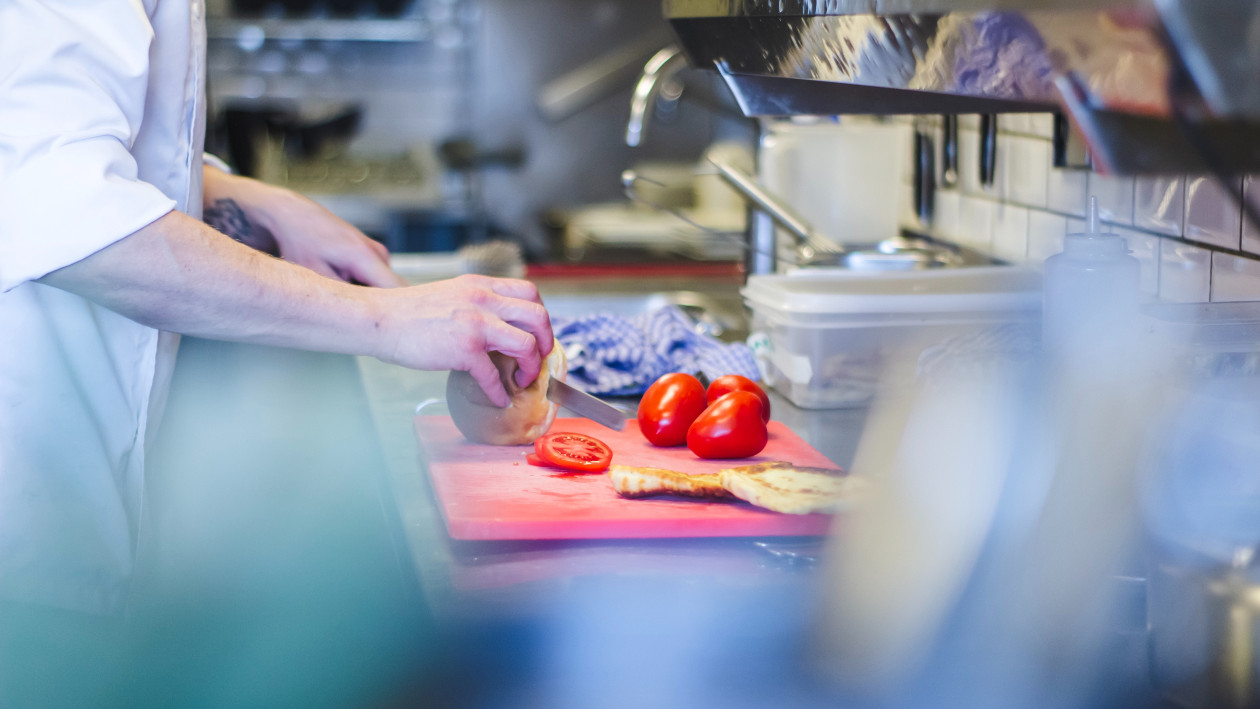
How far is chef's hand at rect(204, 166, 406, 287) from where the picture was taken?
50.9 inches

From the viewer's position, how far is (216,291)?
86 centimetres

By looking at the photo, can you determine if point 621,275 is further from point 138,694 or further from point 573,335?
point 138,694

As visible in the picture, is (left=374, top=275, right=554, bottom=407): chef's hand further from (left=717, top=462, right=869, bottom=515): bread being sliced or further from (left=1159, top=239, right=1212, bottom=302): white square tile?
(left=1159, top=239, right=1212, bottom=302): white square tile

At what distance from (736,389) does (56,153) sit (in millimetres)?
597

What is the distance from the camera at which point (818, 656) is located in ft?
2.13

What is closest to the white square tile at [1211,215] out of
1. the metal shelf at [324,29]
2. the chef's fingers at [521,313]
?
the chef's fingers at [521,313]

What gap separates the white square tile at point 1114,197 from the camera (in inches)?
47.3

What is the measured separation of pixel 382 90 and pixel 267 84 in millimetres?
413

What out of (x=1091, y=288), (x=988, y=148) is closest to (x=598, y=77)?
(x=988, y=148)

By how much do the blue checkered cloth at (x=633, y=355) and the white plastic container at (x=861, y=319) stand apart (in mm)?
82

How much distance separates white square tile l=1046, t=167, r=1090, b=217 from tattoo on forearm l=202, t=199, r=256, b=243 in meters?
0.96

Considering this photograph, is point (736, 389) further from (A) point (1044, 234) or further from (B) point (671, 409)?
(A) point (1044, 234)

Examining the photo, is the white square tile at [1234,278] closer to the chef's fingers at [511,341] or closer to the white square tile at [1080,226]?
the white square tile at [1080,226]

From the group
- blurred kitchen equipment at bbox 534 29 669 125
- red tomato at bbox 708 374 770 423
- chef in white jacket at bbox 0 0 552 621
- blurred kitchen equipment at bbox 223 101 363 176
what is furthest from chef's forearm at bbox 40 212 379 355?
blurred kitchen equipment at bbox 223 101 363 176
